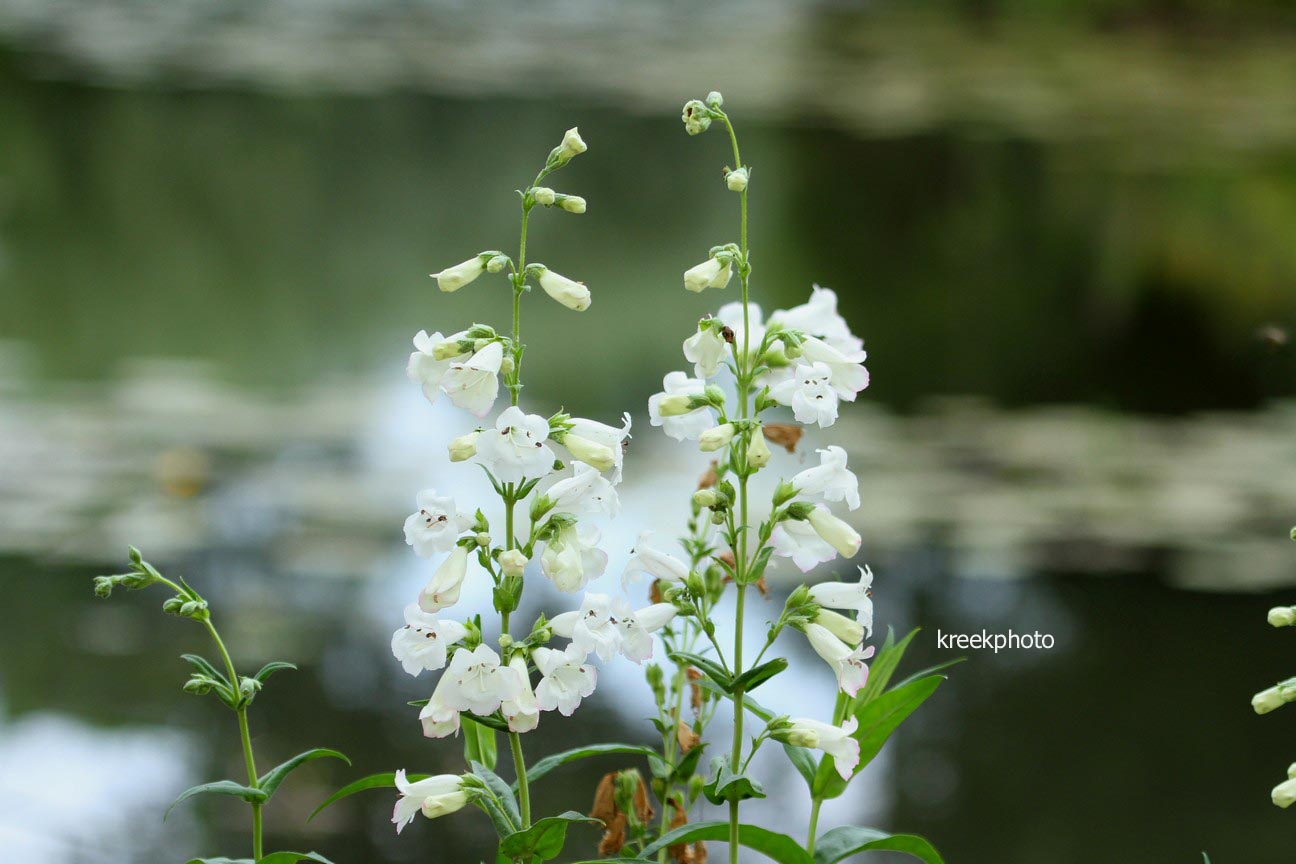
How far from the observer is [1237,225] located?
5465mm

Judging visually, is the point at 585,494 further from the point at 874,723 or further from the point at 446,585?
the point at 874,723

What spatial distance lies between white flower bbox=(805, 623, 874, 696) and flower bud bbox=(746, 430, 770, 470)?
112 mm

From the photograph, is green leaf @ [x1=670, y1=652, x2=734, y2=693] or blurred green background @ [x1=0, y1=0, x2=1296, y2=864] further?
blurred green background @ [x1=0, y1=0, x2=1296, y2=864]

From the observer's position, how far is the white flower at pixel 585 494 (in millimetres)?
850

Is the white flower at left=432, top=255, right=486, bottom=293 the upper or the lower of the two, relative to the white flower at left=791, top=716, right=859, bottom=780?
upper

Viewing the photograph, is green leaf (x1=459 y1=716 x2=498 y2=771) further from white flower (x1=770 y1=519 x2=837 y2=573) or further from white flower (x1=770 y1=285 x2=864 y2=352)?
white flower (x1=770 y1=285 x2=864 y2=352)

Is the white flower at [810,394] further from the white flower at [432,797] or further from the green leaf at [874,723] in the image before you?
the white flower at [432,797]

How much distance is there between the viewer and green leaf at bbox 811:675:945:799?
927mm

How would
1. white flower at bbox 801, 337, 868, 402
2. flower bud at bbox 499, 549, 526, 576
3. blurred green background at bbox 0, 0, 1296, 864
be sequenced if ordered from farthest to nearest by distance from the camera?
1. blurred green background at bbox 0, 0, 1296, 864
2. white flower at bbox 801, 337, 868, 402
3. flower bud at bbox 499, 549, 526, 576

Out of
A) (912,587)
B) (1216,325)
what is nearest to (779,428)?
(912,587)

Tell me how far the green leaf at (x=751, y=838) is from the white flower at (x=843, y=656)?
100 mm

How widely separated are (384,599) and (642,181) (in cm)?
338

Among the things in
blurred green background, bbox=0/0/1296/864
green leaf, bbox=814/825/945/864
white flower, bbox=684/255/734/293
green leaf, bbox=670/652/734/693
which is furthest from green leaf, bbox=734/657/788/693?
blurred green background, bbox=0/0/1296/864

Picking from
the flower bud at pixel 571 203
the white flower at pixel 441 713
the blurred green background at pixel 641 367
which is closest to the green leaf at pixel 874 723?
the white flower at pixel 441 713
